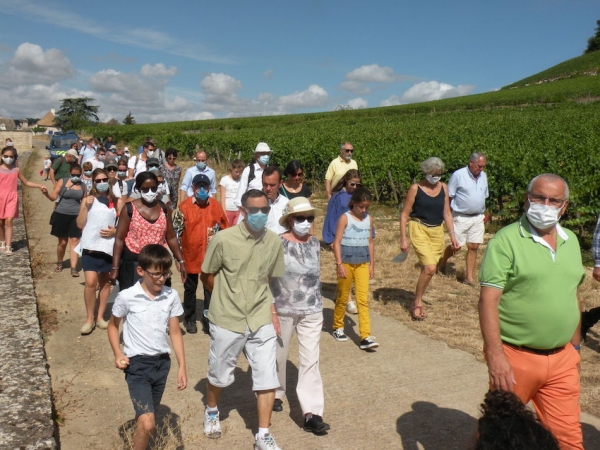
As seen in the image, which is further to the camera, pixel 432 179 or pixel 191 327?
pixel 432 179

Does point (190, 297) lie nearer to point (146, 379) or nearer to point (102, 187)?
point (102, 187)

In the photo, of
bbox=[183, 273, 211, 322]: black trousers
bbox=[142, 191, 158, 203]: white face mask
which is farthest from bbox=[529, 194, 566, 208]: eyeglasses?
bbox=[183, 273, 211, 322]: black trousers

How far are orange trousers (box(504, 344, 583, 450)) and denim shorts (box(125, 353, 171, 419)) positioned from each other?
212cm

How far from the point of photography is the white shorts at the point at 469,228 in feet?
28.3

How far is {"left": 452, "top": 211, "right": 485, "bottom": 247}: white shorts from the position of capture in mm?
8641

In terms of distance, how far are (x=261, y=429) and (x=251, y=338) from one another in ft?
2.00

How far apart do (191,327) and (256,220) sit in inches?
117

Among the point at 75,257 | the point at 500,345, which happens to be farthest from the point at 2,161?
the point at 500,345

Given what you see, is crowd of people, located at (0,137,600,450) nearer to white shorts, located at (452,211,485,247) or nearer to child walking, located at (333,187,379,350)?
child walking, located at (333,187,379,350)

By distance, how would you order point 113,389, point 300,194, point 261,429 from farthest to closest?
point 300,194
point 113,389
point 261,429

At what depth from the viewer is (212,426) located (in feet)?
14.6

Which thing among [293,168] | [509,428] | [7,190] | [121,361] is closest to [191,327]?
[293,168]

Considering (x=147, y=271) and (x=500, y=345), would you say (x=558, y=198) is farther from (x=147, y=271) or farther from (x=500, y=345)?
(x=147, y=271)

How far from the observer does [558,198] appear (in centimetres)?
323
